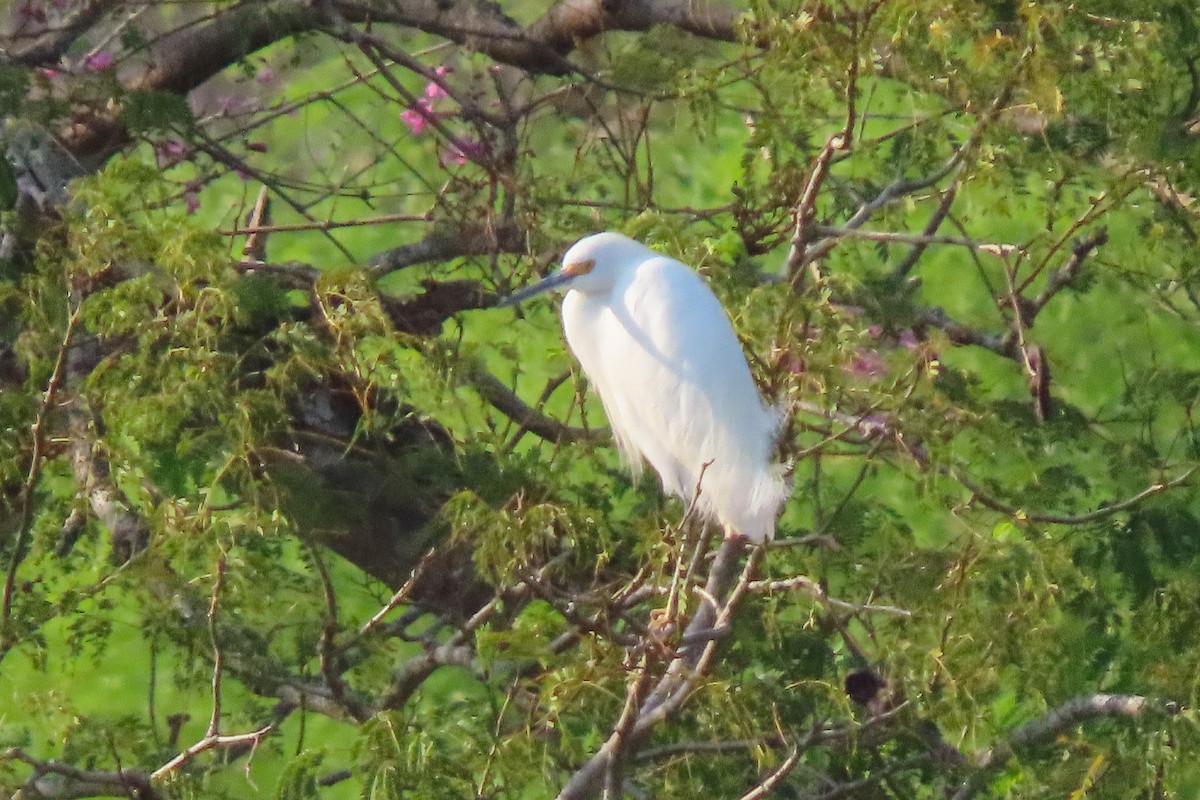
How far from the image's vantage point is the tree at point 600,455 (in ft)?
6.14

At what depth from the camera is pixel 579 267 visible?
2.65 metres

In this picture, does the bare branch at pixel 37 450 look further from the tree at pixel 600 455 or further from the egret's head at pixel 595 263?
the egret's head at pixel 595 263

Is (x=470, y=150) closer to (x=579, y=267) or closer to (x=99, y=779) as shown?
(x=579, y=267)

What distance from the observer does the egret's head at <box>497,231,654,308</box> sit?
263 cm

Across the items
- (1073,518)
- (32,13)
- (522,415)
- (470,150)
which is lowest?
(1073,518)

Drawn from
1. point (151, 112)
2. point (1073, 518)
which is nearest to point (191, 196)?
point (151, 112)

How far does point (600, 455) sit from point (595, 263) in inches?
22.2

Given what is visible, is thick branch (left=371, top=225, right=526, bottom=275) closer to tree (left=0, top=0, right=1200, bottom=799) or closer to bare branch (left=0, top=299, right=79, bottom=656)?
tree (left=0, top=0, right=1200, bottom=799)

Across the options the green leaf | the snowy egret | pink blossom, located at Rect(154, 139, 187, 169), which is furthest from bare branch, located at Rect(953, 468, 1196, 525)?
pink blossom, located at Rect(154, 139, 187, 169)

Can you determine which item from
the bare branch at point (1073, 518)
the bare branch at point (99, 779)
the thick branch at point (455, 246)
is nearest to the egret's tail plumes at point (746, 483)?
the bare branch at point (1073, 518)

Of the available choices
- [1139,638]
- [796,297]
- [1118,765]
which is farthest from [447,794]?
[1139,638]

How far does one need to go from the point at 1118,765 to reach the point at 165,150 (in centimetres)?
194

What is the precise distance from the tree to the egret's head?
0.51 ft

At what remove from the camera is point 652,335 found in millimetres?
2691
